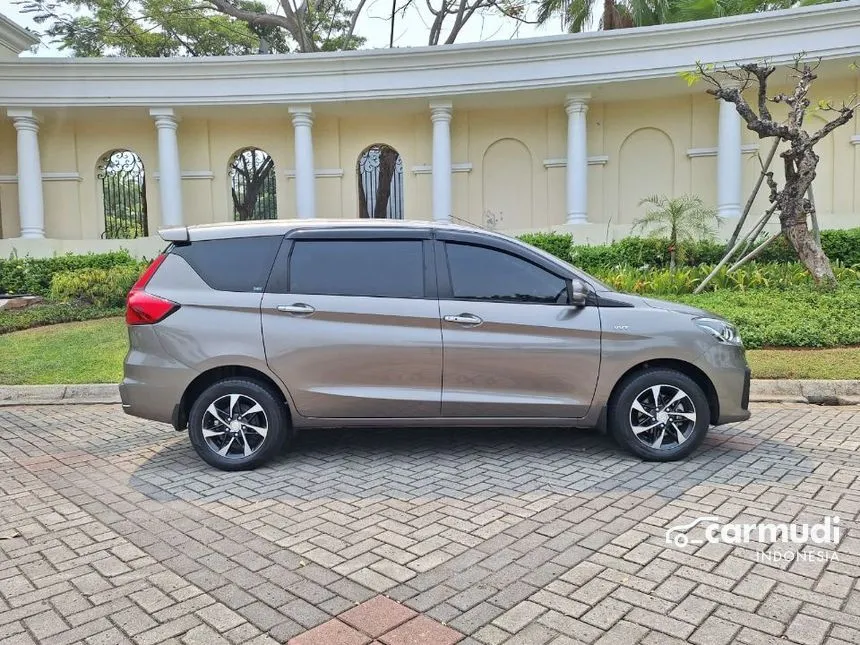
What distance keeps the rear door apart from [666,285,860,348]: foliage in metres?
5.85

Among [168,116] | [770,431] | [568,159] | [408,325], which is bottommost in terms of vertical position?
[770,431]

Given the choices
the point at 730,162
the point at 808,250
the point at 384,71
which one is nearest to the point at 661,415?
the point at 808,250

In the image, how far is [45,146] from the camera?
18078mm

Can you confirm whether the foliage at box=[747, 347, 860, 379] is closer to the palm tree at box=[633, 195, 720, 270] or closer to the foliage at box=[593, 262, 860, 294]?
the foliage at box=[593, 262, 860, 294]

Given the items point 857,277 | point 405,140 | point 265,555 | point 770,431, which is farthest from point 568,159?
point 265,555

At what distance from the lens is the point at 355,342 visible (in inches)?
188

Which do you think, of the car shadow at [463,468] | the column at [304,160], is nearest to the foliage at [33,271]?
the column at [304,160]

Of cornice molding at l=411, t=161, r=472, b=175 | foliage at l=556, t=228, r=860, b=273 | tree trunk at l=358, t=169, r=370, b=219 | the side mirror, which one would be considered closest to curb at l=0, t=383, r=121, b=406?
the side mirror

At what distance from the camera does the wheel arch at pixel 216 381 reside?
15.9ft

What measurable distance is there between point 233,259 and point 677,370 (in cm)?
347

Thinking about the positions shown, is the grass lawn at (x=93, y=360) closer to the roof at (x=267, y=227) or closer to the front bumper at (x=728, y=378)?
the front bumper at (x=728, y=378)

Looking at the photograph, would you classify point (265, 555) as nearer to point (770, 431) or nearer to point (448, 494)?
point (448, 494)

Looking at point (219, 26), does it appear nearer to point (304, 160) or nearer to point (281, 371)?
point (304, 160)

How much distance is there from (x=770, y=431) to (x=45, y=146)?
63.0 ft
